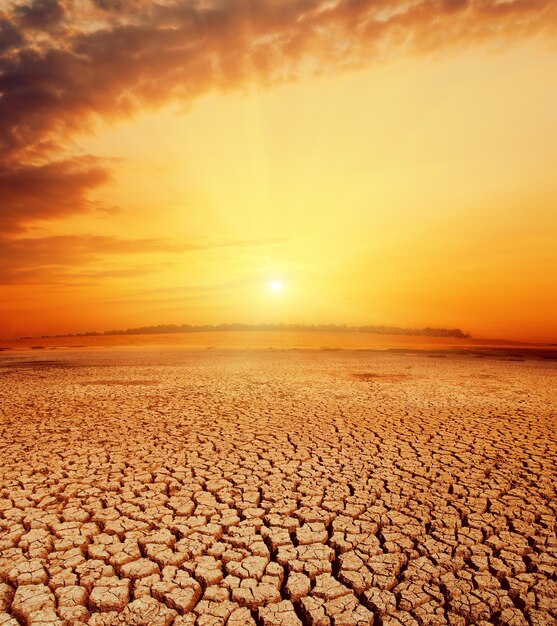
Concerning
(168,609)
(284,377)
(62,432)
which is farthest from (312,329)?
(168,609)

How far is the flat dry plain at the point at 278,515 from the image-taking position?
2.52 meters

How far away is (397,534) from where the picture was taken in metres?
3.28

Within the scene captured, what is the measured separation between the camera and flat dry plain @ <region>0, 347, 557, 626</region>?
99.3 inches

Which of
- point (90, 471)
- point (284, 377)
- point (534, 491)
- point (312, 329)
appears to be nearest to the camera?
point (534, 491)

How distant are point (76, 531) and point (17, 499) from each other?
0.97m

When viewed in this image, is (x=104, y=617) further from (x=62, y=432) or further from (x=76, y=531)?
(x=62, y=432)

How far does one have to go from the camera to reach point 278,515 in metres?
3.58

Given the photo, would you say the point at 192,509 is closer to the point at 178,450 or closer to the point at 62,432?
the point at 178,450

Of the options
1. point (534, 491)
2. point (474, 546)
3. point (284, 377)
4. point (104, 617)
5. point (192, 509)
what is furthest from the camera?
point (284, 377)

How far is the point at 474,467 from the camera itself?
4.72m

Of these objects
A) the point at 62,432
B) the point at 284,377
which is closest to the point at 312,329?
the point at 284,377

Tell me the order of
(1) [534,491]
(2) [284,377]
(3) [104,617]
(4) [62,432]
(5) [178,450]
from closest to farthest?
(3) [104,617] → (1) [534,491] → (5) [178,450] → (4) [62,432] → (2) [284,377]

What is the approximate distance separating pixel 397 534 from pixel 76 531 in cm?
245

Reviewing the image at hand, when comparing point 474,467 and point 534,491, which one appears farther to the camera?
point 474,467
